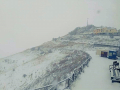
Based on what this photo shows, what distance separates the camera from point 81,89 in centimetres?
717

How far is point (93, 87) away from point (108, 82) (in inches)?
63.2

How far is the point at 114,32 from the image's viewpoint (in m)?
44.1

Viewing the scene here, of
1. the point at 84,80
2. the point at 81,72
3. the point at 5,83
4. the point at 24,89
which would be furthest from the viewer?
the point at 5,83

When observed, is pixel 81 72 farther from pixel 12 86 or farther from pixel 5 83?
pixel 5 83

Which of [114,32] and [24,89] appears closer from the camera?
[24,89]

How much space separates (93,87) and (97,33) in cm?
4507

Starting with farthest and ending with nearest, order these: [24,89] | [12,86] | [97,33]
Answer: [97,33] → [12,86] → [24,89]

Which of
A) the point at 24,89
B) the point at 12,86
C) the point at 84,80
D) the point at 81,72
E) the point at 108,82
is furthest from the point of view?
the point at 12,86

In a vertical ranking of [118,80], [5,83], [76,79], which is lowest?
[5,83]

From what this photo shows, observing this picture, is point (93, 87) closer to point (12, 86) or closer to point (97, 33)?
point (12, 86)

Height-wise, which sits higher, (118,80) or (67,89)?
(118,80)

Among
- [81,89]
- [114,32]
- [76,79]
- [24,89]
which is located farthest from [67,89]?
[114,32]

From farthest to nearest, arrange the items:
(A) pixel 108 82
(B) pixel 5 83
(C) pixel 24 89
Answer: (B) pixel 5 83
(C) pixel 24 89
(A) pixel 108 82

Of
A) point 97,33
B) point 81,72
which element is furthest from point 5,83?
point 97,33
